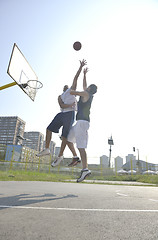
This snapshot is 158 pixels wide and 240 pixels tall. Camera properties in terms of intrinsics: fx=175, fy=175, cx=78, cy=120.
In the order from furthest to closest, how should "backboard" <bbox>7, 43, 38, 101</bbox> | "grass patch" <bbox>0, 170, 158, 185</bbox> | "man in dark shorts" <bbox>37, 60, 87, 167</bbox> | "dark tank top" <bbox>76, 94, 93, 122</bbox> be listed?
"grass patch" <bbox>0, 170, 158, 185</bbox> < "backboard" <bbox>7, 43, 38, 101</bbox> < "man in dark shorts" <bbox>37, 60, 87, 167</bbox> < "dark tank top" <bbox>76, 94, 93, 122</bbox>

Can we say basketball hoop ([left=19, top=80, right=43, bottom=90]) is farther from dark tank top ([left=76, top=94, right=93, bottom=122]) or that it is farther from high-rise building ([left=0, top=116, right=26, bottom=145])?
high-rise building ([left=0, top=116, right=26, bottom=145])

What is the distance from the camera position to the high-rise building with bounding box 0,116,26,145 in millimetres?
123000

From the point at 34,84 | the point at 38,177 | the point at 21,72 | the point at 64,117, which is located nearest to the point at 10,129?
the point at 38,177

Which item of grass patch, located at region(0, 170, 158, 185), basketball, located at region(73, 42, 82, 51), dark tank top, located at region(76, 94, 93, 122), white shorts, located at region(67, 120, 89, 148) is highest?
basketball, located at region(73, 42, 82, 51)

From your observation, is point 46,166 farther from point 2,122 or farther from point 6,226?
point 2,122

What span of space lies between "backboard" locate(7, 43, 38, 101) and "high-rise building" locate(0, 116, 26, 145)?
4727 inches

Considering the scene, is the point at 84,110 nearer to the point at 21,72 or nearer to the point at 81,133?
the point at 81,133

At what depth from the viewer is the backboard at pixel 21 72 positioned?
6.88 metres

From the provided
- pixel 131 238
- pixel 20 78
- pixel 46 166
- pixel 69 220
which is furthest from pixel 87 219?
pixel 46 166

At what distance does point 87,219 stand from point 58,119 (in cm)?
284

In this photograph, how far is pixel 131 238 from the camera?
110 cm

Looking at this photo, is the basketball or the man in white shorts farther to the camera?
the basketball

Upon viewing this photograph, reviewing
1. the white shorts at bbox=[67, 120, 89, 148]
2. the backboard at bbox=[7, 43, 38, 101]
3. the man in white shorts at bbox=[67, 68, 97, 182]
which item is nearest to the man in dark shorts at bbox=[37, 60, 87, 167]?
the man in white shorts at bbox=[67, 68, 97, 182]

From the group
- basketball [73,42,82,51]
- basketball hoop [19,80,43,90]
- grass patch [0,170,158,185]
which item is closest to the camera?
basketball [73,42,82,51]
